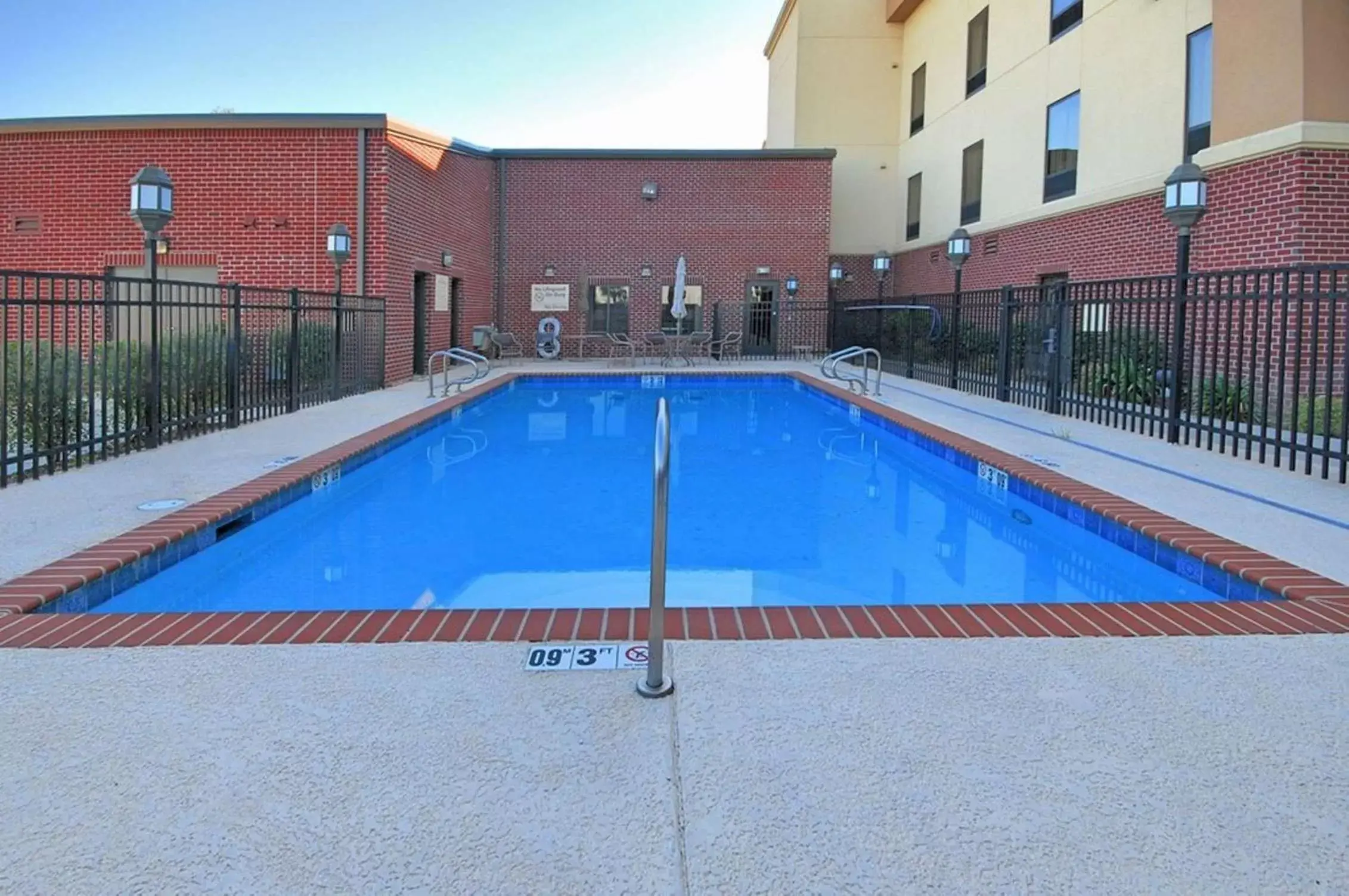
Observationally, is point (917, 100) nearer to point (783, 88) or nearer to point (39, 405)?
point (783, 88)

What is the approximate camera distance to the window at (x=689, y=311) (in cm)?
2116

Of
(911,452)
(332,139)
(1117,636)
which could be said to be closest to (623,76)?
(332,139)

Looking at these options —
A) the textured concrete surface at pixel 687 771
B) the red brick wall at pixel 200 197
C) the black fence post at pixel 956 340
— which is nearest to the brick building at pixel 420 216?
the red brick wall at pixel 200 197

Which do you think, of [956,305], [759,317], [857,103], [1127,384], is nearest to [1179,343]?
[1127,384]

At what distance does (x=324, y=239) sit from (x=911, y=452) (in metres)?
9.36

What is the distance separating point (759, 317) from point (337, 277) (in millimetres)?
11370

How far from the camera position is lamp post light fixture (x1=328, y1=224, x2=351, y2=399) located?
36.9 feet

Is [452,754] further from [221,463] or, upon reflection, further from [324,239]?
[324,239]

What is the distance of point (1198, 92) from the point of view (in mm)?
12023

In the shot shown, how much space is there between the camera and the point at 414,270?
597 inches

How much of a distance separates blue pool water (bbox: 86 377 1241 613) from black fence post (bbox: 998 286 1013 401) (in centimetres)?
278

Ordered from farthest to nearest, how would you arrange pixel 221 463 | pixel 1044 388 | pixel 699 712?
pixel 1044 388
pixel 221 463
pixel 699 712

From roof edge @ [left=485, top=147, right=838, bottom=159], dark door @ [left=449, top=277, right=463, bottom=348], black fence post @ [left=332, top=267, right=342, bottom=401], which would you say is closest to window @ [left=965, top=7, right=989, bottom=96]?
roof edge @ [left=485, top=147, right=838, bottom=159]

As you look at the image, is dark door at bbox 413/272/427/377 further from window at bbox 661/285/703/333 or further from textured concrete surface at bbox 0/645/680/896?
textured concrete surface at bbox 0/645/680/896
